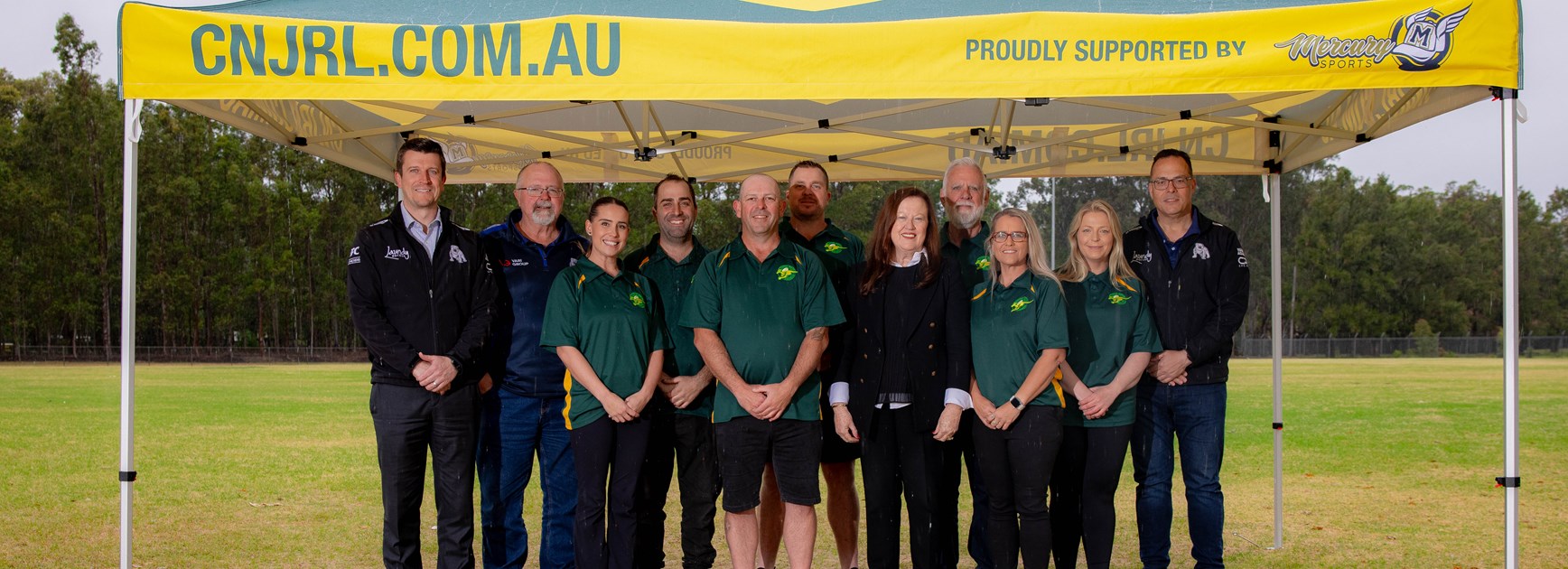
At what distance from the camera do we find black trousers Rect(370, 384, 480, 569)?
438 cm

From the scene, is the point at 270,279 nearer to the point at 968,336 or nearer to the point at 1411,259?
the point at 968,336

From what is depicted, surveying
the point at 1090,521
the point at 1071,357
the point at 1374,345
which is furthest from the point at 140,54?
the point at 1374,345

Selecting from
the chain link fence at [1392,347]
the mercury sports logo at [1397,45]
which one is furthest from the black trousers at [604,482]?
the chain link fence at [1392,347]

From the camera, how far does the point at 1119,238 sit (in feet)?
15.4

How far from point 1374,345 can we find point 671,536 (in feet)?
198

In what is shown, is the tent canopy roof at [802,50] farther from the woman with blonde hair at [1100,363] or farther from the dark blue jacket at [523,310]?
the dark blue jacket at [523,310]

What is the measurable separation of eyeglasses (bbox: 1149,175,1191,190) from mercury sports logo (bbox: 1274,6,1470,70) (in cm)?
100

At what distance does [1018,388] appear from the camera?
4.43 metres

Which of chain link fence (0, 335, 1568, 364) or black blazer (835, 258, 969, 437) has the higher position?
black blazer (835, 258, 969, 437)

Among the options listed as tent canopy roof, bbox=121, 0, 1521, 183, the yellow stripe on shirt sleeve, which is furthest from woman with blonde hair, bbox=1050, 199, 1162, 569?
the yellow stripe on shirt sleeve

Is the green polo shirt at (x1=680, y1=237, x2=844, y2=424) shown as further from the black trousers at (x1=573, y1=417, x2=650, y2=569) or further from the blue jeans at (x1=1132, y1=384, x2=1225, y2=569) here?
Result: the blue jeans at (x1=1132, y1=384, x2=1225, y2=569)

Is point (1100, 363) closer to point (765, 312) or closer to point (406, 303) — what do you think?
point (765, 312)

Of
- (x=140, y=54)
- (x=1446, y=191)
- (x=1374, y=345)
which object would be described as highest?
(x=1446, y=191)

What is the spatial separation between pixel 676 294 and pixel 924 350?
118 cm
